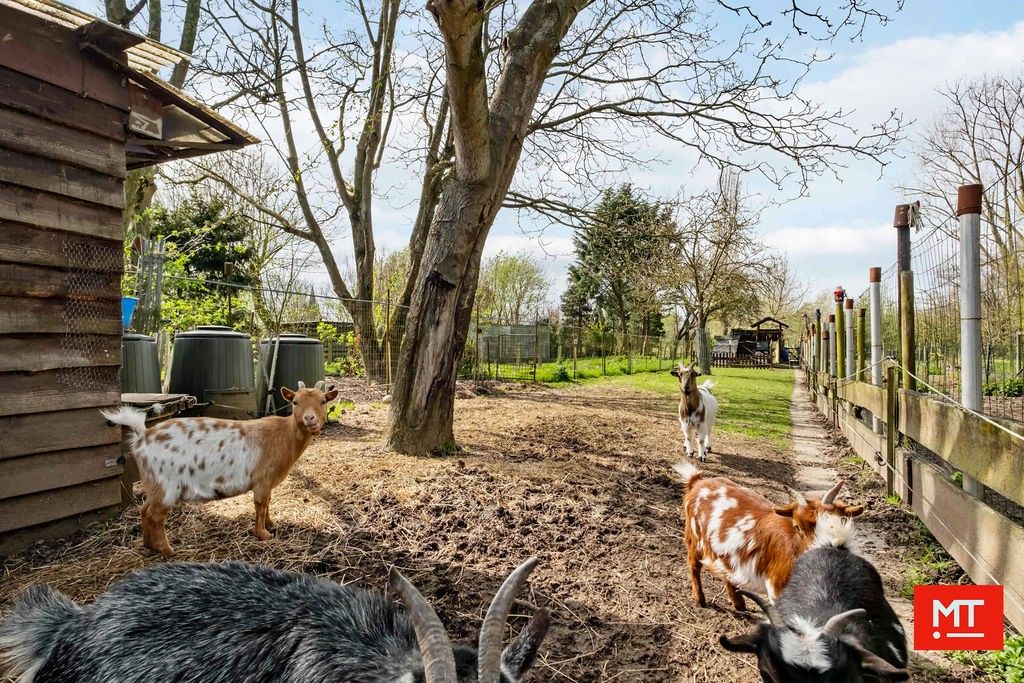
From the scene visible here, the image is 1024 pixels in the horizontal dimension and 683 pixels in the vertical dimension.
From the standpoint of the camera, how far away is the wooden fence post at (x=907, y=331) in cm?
570

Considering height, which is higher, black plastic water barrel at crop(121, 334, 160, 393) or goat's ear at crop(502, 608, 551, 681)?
black plastic water barrel at crop(121, 334, 160, 393)

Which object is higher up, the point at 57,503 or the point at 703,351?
the point at 703,351

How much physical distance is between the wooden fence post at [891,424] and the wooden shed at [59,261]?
7.22m

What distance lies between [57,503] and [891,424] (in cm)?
749

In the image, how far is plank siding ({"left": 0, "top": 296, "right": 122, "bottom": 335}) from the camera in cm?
398

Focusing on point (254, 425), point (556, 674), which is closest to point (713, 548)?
point (556, 674)

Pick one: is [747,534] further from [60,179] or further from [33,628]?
[60,179]

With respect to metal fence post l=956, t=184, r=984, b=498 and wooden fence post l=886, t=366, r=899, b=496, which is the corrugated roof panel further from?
wooden fence post l=886, t=366, r=899, b=496

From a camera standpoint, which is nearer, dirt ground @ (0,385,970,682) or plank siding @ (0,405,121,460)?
dirt ground @ (0,385,970,682)

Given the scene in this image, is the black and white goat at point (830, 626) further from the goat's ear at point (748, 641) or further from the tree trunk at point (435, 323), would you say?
the tree trunk at point (435, 323)

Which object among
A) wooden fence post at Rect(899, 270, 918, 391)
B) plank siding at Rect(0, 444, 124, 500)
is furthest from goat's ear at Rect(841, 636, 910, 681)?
plank siding at Rect(0, 444, 124, 500)

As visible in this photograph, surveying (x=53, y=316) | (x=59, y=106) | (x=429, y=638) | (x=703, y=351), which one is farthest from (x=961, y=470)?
(x=703, y=351)

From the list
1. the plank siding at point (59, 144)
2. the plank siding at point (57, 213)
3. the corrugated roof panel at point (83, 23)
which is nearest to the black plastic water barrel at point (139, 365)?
the plank siding at point (57, 213)

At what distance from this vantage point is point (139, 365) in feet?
20.8
